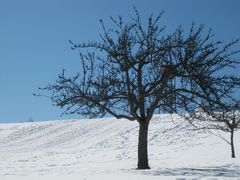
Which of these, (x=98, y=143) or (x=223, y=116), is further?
(x=98, y=143)

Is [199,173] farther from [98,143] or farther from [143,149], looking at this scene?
[98,143]

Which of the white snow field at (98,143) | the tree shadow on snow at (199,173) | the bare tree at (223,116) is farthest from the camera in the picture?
the white snow field at (98,143)

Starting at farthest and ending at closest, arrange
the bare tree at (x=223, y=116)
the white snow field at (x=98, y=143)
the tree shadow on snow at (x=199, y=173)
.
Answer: the white snow field at (x=98, y=143) < the bare tree at (x=223, y=116) < the tree shadow on snow at (x=199, y=173)

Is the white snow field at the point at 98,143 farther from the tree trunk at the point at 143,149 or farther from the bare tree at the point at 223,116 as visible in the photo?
the tree trunk at the point at 143,149

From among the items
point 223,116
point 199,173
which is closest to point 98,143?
point 223,116

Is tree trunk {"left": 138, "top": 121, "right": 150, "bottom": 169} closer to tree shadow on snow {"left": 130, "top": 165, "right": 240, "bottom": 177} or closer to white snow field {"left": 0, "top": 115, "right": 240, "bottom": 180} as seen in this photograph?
tree shadow on snow {"left": 130, "top": 165, "right": 240, "bottom": 177}

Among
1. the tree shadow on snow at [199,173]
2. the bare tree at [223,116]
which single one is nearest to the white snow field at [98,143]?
the bare tree at [223,116]

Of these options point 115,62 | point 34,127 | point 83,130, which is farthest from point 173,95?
point 34,127

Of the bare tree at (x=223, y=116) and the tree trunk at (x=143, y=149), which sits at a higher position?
the bare tree at (x=223, y=116)

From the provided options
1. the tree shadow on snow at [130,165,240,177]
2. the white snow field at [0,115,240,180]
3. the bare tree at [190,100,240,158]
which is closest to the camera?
the tree shadow on snow at [130,165,240,177]

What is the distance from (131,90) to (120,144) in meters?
22.9

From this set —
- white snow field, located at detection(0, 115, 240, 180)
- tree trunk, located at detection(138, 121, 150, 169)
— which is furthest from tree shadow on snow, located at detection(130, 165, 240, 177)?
white snow field, located at detection(0, 115, 240, 180)

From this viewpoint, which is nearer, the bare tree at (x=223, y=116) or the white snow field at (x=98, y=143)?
the bare tree at (x=223, y=116)

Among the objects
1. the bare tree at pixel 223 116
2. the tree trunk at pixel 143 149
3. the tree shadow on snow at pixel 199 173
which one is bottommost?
the tree shadow on snow at pixel 199 173
